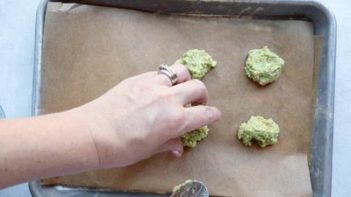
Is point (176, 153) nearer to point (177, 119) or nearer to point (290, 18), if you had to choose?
point (177, 119)

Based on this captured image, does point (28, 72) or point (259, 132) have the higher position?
point (28, 72)

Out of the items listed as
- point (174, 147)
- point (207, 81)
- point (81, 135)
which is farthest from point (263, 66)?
point (81, 135)

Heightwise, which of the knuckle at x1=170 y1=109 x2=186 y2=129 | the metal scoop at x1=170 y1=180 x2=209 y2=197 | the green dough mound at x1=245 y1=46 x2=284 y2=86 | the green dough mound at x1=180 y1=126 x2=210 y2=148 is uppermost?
the green dough mound at x1=245 y1=46 x2=284 y2=86

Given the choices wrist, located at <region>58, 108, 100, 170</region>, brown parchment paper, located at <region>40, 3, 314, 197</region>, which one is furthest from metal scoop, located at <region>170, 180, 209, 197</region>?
wrist, located at <region>58, 108, 100, 170</region>

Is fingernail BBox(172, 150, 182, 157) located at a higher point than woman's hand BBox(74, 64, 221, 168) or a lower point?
lower

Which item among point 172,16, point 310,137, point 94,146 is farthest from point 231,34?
point 94,146

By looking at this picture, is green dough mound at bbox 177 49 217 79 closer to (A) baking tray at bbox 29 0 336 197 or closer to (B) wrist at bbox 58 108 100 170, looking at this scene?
(A) baking tray at bbox 29 0 336 197
